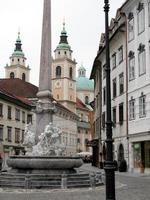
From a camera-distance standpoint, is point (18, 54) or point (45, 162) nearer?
point (45, 162)

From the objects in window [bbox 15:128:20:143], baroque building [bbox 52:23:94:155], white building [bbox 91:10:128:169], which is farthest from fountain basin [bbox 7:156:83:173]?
baroque building [bbox 52:23:94:155]

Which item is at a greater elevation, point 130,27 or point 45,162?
point 130,27

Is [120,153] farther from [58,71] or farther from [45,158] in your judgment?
[58,71]

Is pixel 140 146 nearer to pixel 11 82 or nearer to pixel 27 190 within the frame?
pixel 27 190

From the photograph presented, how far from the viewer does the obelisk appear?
23.5 metres

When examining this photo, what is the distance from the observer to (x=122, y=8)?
36.9 m

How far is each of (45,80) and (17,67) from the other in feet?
351

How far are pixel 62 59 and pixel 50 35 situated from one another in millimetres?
105448

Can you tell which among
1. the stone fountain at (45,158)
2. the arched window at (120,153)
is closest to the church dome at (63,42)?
the arched window at (120,153)

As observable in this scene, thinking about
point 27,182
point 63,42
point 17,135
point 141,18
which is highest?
point 63,42

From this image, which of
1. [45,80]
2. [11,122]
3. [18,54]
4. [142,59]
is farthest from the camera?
[18,54]

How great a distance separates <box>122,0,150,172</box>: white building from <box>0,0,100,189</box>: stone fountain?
30.8 feet

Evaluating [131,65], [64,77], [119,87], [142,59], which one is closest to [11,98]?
[119,87]

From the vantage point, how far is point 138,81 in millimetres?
33281
